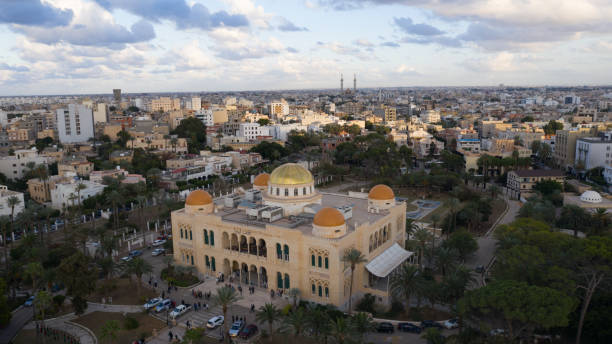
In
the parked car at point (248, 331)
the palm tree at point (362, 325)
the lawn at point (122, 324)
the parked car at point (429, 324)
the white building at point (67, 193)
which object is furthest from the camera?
the white building at point (67, 193)

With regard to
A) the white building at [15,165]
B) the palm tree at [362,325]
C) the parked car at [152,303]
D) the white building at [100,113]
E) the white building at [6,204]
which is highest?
the white building at [100,113]

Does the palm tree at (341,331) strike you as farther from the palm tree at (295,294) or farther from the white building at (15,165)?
the white building at (15,165)

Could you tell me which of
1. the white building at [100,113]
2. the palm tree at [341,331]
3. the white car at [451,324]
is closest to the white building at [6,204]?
the palm tree at [341,331]

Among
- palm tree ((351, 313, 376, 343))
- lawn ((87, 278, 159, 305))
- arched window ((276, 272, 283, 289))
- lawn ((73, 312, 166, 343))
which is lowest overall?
lawn ((73, 312, 166, 343))

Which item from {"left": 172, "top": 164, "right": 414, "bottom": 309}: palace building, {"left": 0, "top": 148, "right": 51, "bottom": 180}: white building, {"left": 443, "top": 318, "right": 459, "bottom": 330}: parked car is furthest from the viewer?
{"left": 0, "top": 148, "right": 51, "bottom": 180}: white building

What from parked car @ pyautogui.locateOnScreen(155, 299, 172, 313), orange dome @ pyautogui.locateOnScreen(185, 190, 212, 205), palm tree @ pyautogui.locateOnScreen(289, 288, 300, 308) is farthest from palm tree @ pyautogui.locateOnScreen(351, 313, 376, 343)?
orange dome @ pyautogui.locateOnScreen(185, 190, 212, 205)

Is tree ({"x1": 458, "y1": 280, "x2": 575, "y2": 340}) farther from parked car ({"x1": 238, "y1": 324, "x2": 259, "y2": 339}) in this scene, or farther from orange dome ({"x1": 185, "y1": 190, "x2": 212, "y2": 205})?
orange dome ({"x1": 185, "y1": 190, "x2": 212, "y2": 205})
